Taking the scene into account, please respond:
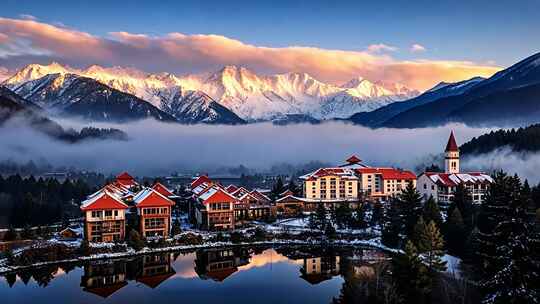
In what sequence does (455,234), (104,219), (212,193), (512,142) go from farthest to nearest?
(512,142), (212,193), (104,219), (455,234)

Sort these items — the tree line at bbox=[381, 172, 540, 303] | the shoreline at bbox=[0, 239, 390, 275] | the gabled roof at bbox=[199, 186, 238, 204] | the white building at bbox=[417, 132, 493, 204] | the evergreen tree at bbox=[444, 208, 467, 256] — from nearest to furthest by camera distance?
the tree line at bbox=[381, 172, 540, 303], the evergreen tree at bbox=[444, 208, 467, 256], the shoreline at bbox=[0, 239, 390, 275], the gabled roof at bbox=[199, 186, 238, 204], the white building at bbox=[417, 132, 493, 204]

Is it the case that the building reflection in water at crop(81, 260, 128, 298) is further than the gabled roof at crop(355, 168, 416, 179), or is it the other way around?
the gabled roof at crop(355, 168, 416, 179)

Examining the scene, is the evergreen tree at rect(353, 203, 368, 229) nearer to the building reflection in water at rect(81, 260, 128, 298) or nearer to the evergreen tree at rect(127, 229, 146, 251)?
the evergreen tree at rect(127, 229, 146, 251)

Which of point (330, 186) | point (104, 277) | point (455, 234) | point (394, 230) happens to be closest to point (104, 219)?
point (104, 277)

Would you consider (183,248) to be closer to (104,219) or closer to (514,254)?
(104,219)

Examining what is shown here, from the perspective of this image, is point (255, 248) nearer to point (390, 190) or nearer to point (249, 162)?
point (390, 190)

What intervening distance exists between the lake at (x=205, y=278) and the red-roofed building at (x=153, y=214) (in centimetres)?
579

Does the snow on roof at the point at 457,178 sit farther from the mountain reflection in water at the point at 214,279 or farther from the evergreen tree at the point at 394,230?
the mountain reflection in water at the point at 214,279

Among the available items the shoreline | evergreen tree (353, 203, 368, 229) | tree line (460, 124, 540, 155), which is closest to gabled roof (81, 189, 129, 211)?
the shoreline

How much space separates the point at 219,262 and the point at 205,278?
4.96m

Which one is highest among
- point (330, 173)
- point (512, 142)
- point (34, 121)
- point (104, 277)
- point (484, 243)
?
point (34, 121)

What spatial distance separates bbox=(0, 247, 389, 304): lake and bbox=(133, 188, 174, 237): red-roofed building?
5.79 metres

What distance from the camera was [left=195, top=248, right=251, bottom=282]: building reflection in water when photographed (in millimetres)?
33750

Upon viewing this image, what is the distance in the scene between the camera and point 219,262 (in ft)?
123
